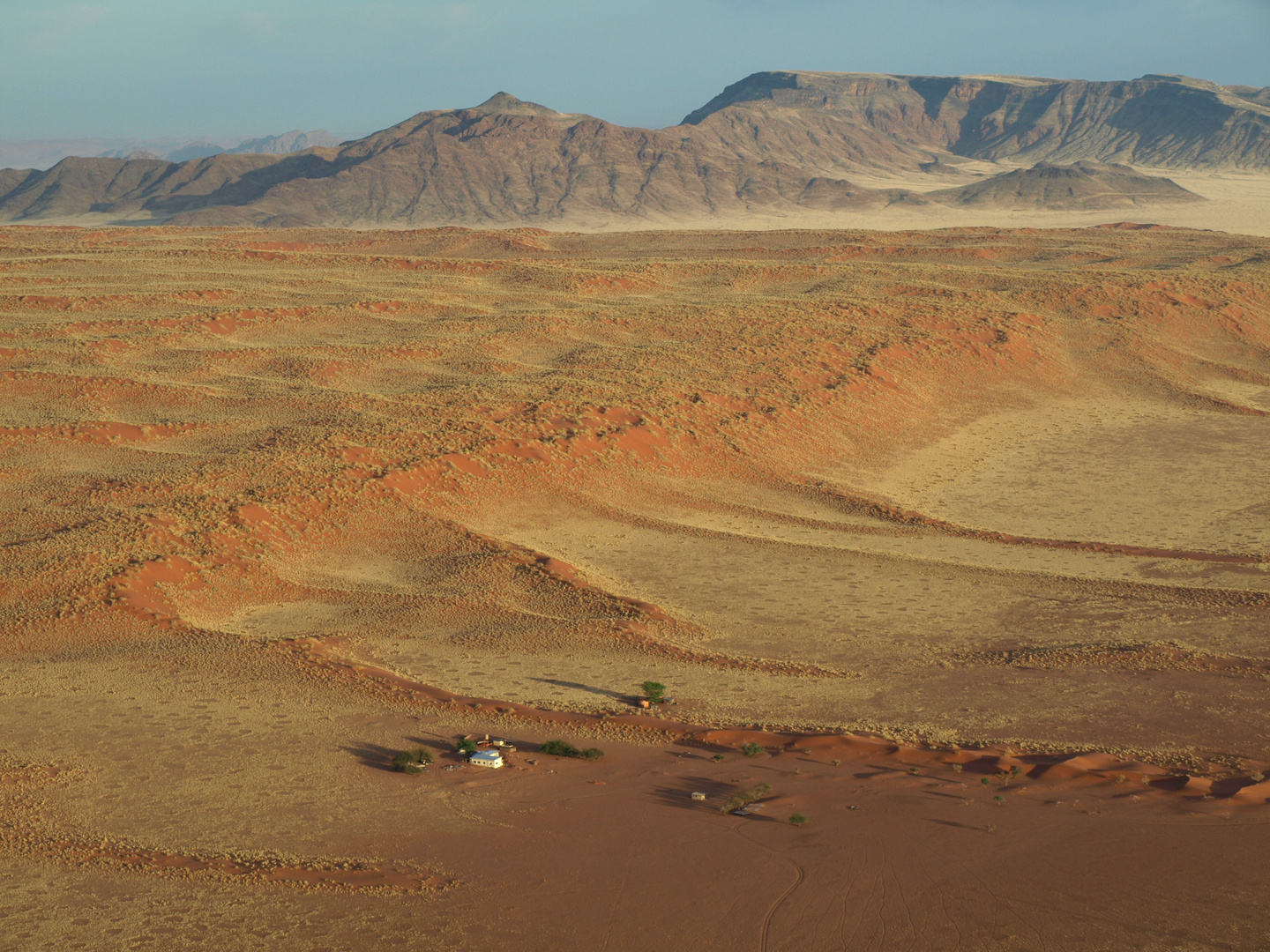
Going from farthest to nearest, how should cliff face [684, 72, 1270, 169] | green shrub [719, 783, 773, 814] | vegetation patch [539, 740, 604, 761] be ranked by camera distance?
1. cliff face [684, 72, 1270, 169]
2. vegetation patch [539, 740, 604, 761]
3. green shrub [719, 783, 773, 814]

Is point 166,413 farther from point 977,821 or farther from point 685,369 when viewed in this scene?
point 977,821

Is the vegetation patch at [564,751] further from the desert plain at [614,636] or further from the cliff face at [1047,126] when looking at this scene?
the cliff face at [1047,126]

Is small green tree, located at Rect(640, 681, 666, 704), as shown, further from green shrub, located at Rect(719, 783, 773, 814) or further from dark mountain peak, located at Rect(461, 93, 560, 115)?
dark mountain peak, located at Rect(461, 93, 560, 115)

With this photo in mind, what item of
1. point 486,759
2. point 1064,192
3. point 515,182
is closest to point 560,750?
point 486,759

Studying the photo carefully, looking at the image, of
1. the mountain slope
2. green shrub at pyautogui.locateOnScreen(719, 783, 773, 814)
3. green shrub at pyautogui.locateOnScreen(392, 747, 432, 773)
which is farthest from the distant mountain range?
green shrub at pyautogui.locateOnScreen(719, 783, 773, 814)

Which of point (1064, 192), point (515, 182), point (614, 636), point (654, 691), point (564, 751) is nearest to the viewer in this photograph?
point (564, 751)

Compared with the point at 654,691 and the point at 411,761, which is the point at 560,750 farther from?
the point at 654,691
